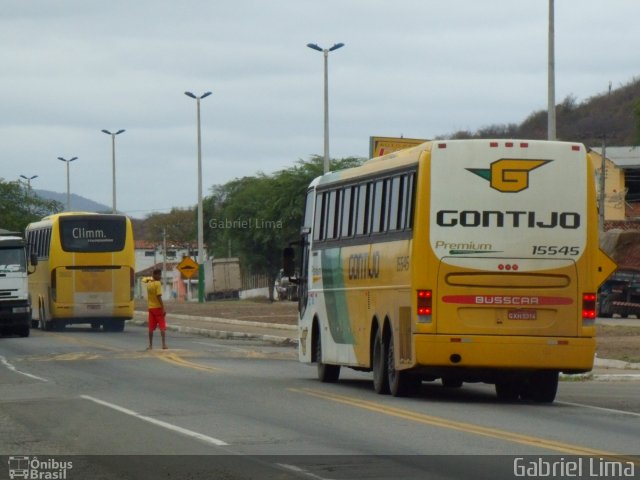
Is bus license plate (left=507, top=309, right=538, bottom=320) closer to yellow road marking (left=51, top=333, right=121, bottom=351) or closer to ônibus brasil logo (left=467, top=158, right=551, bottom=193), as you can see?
ônibus brasil logo (left=467, top=158, right=551, bottom=193)

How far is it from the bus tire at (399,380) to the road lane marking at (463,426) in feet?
2.15

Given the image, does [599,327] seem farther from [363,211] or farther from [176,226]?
[176,226]

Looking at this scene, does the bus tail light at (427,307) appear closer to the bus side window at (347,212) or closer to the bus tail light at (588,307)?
the bus tail light at (588,307)

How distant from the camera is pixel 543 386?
20.6m

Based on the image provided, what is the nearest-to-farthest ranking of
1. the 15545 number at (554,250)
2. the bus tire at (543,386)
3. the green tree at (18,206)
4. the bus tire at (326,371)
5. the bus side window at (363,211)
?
the 15545 number at (554,250) < the bus tire at (543,386) < the bus side window at (363,211) < the bus tire at (326,371) < the green tree at (18,206)

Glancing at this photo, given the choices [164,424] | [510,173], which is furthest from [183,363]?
[164,424]

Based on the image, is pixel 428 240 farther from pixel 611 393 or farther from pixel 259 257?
pixel 259 257

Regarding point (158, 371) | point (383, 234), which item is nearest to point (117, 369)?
point (158, 371)

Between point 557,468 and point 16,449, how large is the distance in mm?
5260

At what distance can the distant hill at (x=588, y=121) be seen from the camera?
15100cm

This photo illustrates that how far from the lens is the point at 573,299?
19.5 m

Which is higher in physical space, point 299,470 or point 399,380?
point 399,380

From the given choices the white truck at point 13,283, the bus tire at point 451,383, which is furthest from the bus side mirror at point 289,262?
the white truck at point 13,283

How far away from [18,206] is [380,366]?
3172 inches
